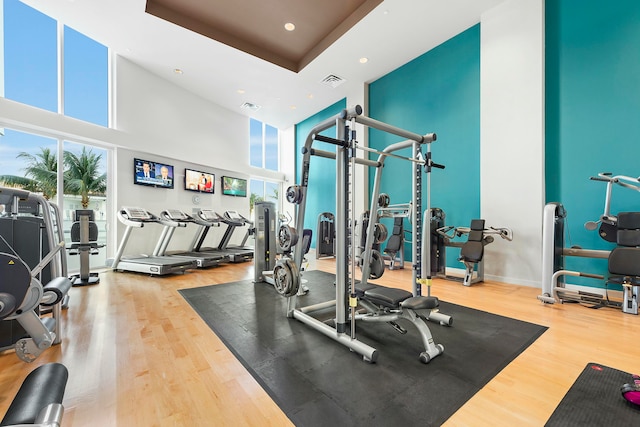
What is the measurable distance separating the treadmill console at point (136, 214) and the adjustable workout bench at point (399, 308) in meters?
4.96

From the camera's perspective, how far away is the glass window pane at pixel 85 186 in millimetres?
5461

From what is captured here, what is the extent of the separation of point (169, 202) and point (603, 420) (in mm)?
8266

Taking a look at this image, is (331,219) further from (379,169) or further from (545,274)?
(545,274)

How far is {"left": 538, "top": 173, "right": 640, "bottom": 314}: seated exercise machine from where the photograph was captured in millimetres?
3133

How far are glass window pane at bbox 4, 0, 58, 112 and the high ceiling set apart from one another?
55 cm

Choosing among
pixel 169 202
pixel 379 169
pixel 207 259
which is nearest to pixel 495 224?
pixel 379 169

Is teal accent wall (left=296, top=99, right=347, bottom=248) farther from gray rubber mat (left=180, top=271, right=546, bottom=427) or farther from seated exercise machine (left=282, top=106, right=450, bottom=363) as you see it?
gray rubber mat (left=180, top=271, right=546, bottom=427)

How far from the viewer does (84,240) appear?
458 centimetres

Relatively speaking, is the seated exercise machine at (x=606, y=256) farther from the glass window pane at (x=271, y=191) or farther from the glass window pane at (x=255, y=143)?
the glass window pane at (x=255, y=143)

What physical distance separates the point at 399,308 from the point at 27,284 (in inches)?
106

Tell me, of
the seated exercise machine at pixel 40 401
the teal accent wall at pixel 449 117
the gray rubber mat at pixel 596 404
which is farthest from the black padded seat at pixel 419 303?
the teal accent wall at pixel 449 117

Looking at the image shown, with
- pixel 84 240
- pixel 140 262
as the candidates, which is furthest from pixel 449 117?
pixel 84 240

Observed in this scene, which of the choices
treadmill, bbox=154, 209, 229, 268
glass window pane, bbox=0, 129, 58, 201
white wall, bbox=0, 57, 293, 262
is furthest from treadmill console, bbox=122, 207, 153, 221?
glass window pane, bbox=0, 129, 58, 201

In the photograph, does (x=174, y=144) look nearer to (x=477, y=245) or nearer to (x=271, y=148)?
(x=271, y=148)
